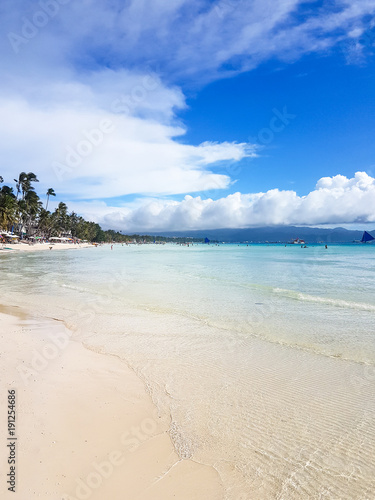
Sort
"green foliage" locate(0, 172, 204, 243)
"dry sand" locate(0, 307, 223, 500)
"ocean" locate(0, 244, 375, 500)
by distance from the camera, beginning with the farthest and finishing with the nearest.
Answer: "green foliage" locate(0, 172, 204, 243) < "ocean" locate(0, 244, 375, 500) < "dry sand" locate(0, 307, 223, 500)

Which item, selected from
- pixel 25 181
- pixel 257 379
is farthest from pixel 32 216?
pixel 257 379

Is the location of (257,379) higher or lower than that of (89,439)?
lower

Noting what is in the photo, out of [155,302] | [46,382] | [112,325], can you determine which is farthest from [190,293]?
[46,382]

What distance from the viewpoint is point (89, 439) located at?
14.8 ft

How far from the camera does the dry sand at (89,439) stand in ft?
12.0

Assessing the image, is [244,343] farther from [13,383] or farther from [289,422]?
[13,383]

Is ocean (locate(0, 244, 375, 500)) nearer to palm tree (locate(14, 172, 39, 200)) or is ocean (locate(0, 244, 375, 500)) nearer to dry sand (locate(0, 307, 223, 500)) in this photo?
dry sand (locate(0, 307, 223, 500))

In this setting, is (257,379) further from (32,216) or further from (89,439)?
(32,216)

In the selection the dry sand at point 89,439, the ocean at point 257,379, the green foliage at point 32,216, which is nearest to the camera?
the dry sand at point 89,439

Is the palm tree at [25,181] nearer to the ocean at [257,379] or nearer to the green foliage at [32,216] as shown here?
the green foliage at [32,216]

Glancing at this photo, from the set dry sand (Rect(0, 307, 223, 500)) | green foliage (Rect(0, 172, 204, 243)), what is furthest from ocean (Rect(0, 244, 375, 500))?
green foliage (Rect(0, 172, 204, 243))

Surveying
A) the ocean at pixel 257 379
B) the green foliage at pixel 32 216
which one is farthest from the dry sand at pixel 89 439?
the green foliage at pixel 32 216

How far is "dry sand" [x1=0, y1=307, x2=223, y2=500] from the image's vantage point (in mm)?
3658

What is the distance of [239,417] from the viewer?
211 inches
